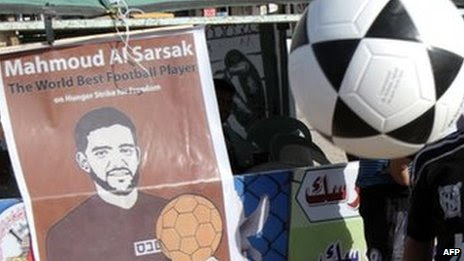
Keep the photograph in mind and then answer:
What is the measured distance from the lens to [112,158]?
3766 mm

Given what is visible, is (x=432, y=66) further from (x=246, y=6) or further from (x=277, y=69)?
(x=277, y=69)

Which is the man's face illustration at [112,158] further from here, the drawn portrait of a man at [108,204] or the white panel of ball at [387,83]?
the white panel of ball at [387,83]

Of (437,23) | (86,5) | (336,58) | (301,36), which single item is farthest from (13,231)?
(437,23)

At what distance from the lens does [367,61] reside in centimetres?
249

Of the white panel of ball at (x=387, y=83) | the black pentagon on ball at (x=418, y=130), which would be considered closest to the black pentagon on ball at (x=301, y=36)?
the white panel of ball at (x=387, y=83)

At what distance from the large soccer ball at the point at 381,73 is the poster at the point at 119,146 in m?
1.26

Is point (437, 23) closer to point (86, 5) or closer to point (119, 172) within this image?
point (119, 172)

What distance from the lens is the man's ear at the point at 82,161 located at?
374cm

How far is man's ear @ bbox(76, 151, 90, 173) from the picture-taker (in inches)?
147

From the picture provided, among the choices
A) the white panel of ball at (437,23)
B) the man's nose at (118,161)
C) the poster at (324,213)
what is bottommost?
the poster at (324,213)

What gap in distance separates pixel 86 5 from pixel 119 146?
0.69 meters

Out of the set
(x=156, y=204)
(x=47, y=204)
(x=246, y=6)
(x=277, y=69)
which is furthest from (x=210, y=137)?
(x=277, y=69)

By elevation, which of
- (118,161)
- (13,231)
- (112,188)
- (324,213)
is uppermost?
(118,161)

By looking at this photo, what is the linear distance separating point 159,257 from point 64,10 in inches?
45.3
